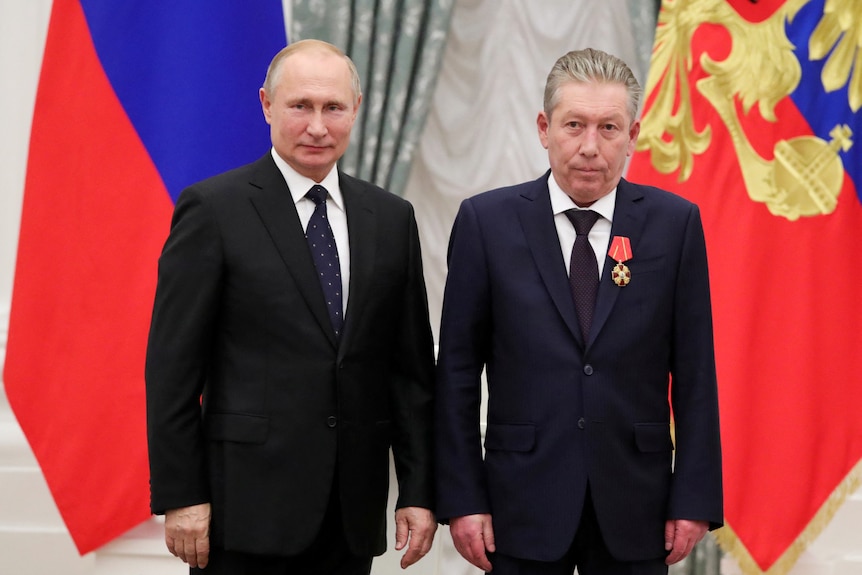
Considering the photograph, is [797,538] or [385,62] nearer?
[797,538]

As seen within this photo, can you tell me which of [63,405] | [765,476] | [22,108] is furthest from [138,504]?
[765,476]

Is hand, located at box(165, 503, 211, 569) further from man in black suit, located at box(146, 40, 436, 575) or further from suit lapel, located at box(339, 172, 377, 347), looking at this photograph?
suit lapel, located at box(339, 172, 377, 347)

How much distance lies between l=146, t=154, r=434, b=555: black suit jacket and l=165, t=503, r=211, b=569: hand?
0.08ft

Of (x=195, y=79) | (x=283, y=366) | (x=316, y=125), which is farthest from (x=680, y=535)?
(x=195, y=79)

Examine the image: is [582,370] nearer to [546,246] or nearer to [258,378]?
[546,246]

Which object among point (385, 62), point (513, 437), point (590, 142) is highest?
point (385, 62)

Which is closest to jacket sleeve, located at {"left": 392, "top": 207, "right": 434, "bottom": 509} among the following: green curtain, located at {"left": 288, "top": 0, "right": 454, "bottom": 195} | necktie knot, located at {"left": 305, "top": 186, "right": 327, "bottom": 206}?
necktie knot, located at {"left": 305, "top": 186, "right": 327, "bottom": 206}

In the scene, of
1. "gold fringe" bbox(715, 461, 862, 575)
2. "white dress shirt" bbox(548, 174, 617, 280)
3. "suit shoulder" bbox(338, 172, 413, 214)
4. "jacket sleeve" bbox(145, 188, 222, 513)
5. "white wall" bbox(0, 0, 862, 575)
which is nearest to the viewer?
"jacket sleeve" bbox(145, 188, 222, 513)

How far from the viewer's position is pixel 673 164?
3.42 metres

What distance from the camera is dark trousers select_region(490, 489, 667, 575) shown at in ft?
6.85

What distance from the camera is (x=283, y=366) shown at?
83.1 inches

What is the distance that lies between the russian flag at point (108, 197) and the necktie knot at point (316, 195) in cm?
133

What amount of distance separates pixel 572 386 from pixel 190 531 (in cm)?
79

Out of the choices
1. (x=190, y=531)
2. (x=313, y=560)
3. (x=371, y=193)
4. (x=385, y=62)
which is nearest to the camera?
(x=190, y=531)
